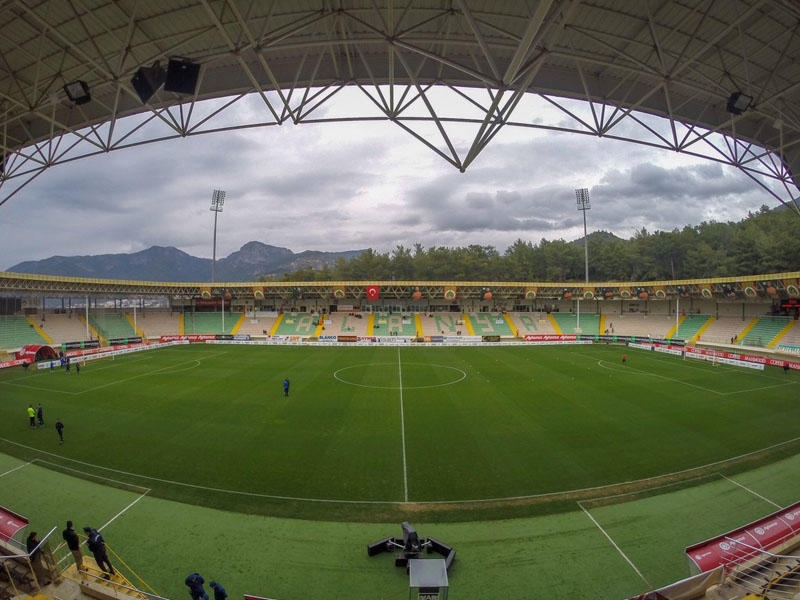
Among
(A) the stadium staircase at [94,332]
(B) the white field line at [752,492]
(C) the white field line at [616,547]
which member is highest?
(A) the stadium staircase at [94,332]

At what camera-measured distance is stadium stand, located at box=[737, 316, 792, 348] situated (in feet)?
131

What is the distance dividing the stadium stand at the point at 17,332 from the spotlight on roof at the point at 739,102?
53.0 m

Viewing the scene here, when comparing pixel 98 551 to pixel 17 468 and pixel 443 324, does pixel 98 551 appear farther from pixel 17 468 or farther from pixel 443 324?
pixel 443 324

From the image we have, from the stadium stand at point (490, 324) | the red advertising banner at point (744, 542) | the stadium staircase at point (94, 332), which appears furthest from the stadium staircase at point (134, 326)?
the red advertising banner at point (744, 542)

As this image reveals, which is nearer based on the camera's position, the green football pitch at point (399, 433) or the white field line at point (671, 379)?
the green football pitch at point (399, 433)

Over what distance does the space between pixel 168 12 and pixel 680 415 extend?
23812mm

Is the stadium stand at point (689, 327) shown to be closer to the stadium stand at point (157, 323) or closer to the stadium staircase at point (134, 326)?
the stadium stand at point (157, 323)

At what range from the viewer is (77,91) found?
30.0 ft

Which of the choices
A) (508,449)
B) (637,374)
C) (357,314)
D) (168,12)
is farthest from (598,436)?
(357,314)

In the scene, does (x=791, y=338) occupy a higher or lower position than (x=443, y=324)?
lower

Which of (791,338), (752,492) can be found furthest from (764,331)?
(752,492)

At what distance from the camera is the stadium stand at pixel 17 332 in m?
37.8

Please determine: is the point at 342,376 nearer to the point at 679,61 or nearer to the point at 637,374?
the point at 637,374

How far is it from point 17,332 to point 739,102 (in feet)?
184
